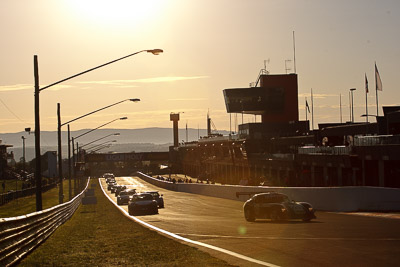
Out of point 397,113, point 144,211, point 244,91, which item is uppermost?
point 244,91

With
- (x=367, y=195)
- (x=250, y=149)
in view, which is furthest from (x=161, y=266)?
(x=250, y=149)

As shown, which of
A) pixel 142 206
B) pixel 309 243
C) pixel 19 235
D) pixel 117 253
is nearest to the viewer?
pixel 19 235

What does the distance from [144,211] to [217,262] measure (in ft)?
90.8

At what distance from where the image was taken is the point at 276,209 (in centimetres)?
3130

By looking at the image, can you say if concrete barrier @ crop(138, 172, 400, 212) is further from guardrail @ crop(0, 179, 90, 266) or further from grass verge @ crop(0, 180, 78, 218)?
guardrail @ crop(0, 179, 90, 266)

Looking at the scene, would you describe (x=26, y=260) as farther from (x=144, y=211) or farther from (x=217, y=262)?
(x=144, y=211)

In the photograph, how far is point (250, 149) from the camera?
113 metres

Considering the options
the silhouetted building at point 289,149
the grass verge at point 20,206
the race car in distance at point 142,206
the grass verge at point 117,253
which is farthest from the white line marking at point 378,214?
the grass verge at point 20,206

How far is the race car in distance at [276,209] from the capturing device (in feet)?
100

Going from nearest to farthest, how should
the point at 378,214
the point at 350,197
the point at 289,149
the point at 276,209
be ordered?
1. the point at 276,209
2. the point at 378,214
3. the point at 350,197
4. the point at 289,149

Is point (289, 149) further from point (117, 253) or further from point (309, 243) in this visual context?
point (117, 253)

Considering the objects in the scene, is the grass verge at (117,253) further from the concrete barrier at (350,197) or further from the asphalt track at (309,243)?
the concrete barrier at (350,197)

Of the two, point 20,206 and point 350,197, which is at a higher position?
point 350,197

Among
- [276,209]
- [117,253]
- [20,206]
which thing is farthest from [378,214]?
[20,206]
